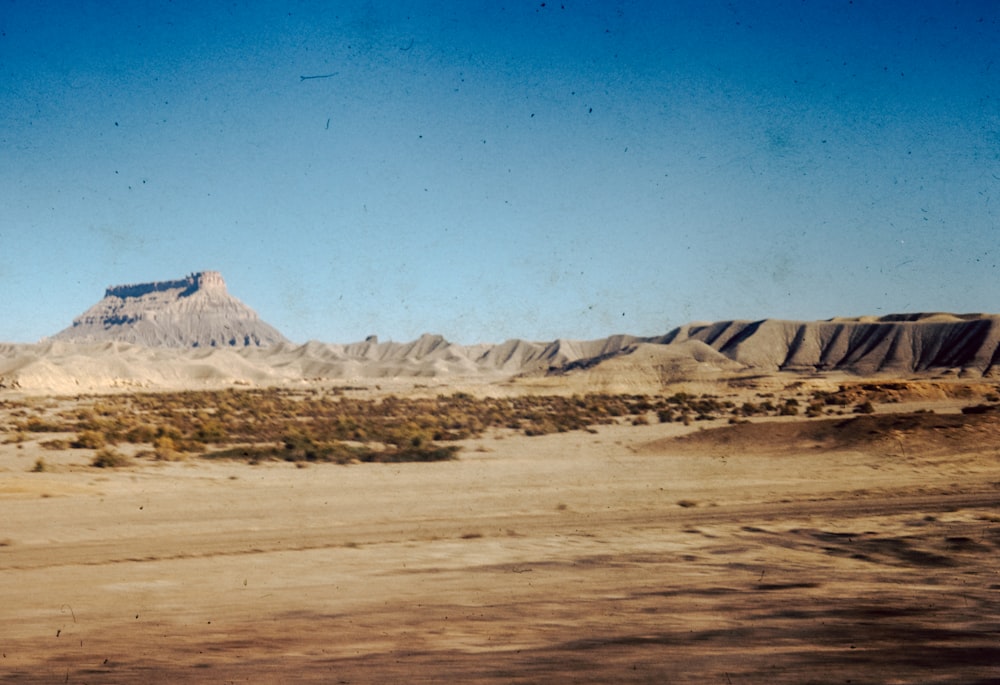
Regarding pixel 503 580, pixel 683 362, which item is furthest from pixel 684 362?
pixel 503 580

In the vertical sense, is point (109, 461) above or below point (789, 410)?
above

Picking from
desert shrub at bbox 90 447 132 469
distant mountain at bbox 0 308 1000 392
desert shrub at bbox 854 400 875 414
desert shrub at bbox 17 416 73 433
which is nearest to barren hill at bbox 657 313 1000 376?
distant mountain at bbox 0 308 1000 392

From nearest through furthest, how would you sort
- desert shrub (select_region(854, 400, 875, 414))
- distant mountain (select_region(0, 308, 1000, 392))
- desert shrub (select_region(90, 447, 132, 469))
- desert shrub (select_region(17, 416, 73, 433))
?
desert shrub (select_region(90, 447, 132, 469)) → desert shrub (select_region(17, 416, 73, 433)) → desert shrub (select_region(854, 400, 875, 414)) → distant mountain (select_region(0, 308, 1000, 392))

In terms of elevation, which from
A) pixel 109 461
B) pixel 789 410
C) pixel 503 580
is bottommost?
pixel 789 410

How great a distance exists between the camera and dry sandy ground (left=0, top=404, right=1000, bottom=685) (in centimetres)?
720

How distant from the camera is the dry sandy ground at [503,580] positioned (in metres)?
7.20

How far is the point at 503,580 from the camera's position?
10812 mm

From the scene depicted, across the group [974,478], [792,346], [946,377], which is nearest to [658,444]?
[974,478]

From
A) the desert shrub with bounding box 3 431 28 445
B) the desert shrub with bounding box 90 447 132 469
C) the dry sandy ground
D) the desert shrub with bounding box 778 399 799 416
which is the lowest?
the desert shrub with bounding box 778 399 799 416

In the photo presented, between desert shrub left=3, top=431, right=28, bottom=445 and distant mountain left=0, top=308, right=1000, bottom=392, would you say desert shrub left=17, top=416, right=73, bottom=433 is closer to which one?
desert shrub left=3, top=431, right=28, bottom=445

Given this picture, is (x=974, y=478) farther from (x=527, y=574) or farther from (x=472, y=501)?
(x=527, y=574)

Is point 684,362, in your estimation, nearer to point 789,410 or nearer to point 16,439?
point 789,410

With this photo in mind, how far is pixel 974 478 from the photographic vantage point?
2094 centimetres

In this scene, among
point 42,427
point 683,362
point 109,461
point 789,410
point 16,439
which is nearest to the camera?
point 109,461
